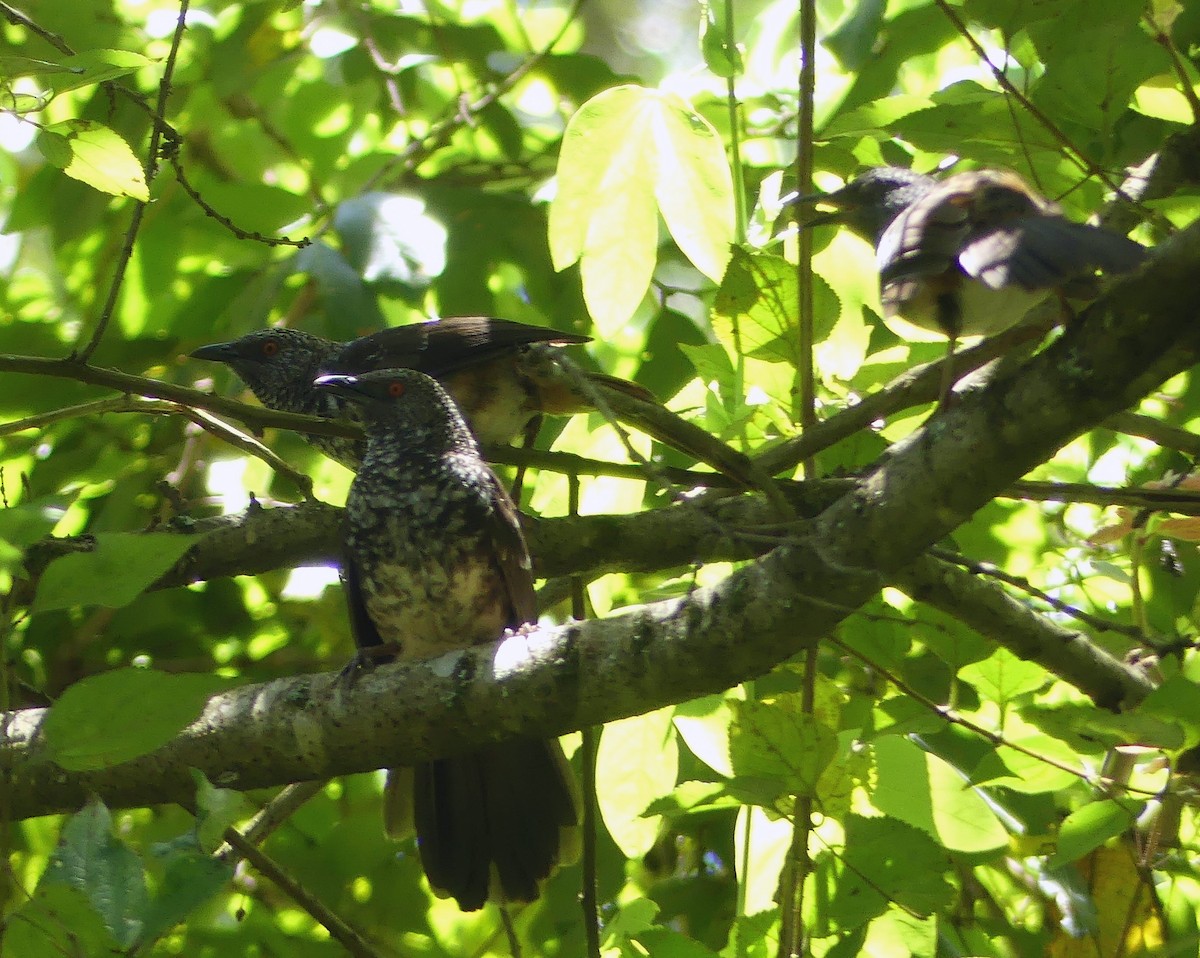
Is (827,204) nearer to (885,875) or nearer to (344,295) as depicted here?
(344,295)

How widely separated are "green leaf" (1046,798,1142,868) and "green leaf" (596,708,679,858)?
76 centimetres

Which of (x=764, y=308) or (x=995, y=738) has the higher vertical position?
(x=764, y=308)

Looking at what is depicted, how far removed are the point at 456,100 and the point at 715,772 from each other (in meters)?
2.51

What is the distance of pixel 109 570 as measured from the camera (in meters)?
1.26

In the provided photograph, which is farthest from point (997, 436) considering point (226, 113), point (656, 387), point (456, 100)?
point (226, 113)

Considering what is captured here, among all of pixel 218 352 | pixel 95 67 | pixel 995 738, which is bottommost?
pixel 995 738

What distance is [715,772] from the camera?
2.32 m

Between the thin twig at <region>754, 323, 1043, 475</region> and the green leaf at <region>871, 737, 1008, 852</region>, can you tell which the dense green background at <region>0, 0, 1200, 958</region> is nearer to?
the green leaf at <region>871, 737, 1008, 852</region>

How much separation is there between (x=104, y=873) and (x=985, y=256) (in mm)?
1452

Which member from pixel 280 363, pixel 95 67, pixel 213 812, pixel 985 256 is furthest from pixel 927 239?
pixel 280 363

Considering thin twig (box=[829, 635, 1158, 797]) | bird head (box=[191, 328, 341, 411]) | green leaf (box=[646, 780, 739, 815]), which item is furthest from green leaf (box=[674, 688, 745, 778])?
bird head (box=[191, 328, 341, 411])

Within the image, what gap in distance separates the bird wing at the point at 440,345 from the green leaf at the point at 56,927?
2146mm

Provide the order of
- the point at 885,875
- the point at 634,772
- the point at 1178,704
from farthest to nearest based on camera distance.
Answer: the point at 634,772 < the point at 885,875 < the point at 1178,704

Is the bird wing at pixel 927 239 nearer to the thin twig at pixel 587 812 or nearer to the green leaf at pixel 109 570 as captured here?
the thin twig at pixel 587 812
